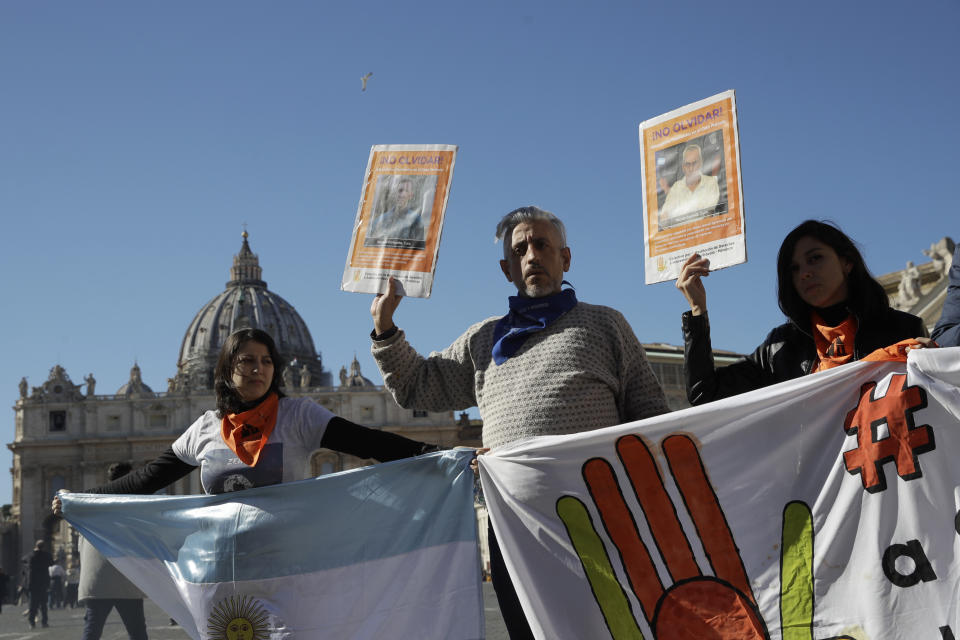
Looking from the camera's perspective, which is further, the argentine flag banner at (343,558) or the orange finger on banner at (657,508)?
the argentine flag banner at (343,558)

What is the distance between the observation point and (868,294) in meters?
3.41

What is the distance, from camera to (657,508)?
3342 mm

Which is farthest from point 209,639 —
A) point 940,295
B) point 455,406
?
point 940,295

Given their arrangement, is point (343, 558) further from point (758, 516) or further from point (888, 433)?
point (888, 433)

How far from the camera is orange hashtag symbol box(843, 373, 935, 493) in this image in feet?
10.1

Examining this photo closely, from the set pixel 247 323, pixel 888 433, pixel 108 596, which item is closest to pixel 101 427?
pixel 247 323

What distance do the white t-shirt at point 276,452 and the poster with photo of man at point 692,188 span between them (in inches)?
50.9

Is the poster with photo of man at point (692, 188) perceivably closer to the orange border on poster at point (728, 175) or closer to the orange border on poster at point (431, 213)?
the orange border on poster at point (728, 175)

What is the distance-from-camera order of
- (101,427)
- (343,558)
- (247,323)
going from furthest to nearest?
(247,323) → (101,427) → (343,558)

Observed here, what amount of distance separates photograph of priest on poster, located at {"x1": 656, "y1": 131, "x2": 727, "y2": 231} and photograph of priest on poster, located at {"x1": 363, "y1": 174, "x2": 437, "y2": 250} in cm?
87

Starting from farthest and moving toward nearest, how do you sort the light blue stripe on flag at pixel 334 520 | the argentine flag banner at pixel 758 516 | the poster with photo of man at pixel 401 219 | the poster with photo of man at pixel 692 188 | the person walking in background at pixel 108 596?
the person walking in background at pixel 108 596 < the poster with photo of man at pixel 401 219 < the light blue stripe on flag at pixel 334 520 < the poster with photo of man at pixel 692 188 < the argentine flag banner at pixel 758 516

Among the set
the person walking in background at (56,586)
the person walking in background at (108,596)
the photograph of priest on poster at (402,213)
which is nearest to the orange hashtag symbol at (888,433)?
the photograph of priest on poster at (402,213)

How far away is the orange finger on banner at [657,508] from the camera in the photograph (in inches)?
128

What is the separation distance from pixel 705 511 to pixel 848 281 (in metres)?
0.87
